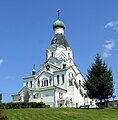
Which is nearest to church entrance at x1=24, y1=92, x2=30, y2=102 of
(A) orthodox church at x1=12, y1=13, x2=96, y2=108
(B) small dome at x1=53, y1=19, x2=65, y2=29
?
(A) orthodox church at x1=12, y1=13, x2=96, y2=108

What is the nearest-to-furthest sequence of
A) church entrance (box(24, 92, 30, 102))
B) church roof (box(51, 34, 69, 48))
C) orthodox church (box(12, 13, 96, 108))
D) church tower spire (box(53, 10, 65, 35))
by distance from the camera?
orthodox church (box(12, 13, 96, 108)) → church entrance (box(24, 92, 30, 102)) → church roof (box(51, 34, 69, 48)) → church tower spire (box(53, 10, 65, 35))

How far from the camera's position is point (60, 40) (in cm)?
8044

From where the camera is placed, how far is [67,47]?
263 feet

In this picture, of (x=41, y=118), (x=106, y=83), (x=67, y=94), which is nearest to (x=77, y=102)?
(x=67, y=94)

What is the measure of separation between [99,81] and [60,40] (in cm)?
3127

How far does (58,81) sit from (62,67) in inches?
169

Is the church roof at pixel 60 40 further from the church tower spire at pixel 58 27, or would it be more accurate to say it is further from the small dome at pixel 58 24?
the small dome at pixel 58 24

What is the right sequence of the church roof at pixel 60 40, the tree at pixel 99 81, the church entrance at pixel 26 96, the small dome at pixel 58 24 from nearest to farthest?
the tree at pixel 99 81 → the church entrance at pixel 26 96 → the church roof at pixel 60 40 → the small dome at pixel 58 24

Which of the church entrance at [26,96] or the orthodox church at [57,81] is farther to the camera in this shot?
the church entrance at [26,96]

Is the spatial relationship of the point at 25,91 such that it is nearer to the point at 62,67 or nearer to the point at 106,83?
the point at 62,67

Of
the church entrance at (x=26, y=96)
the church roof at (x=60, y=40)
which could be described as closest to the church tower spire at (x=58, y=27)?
the church roof at (x=60, y=40)

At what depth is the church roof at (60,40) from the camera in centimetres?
7988

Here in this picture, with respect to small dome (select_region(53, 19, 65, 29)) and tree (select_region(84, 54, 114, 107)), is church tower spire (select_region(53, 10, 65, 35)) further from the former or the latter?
tree (select_region(84, 54, 114, 107))

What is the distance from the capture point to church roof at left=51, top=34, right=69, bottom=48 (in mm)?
79875
